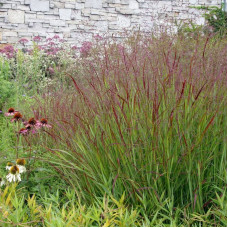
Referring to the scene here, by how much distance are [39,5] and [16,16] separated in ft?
2.39

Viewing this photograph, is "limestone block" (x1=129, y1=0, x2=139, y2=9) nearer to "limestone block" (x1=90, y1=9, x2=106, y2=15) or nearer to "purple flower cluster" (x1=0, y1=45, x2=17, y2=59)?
"limestone block" (x1=90, y1=9, x2=106, y2=15)

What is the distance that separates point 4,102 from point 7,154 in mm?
2161

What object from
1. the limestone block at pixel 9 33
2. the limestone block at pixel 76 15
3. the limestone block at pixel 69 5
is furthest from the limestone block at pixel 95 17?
the limestone block at pixel 9 33

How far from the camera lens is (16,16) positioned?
918 cm

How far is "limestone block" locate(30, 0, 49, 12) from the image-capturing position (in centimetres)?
934

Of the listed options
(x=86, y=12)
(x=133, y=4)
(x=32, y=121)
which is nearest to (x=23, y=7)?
(x=86, y=12)

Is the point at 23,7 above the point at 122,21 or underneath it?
above

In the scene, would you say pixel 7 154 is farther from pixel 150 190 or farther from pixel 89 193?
pixel 150 190

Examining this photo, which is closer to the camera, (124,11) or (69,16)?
(69,16)

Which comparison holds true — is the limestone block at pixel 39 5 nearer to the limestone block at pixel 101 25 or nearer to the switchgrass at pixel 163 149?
the limestone block at pixel 101 25

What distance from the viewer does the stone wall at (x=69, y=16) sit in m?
9.12

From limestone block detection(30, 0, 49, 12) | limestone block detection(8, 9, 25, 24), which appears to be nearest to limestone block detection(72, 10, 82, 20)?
limestone block detection(30, 0, 49, 12)

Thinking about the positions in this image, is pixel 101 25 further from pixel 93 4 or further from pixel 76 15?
pixel 76 15

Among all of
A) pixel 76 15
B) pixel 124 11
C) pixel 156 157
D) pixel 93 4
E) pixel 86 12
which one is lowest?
pixel 156 157
